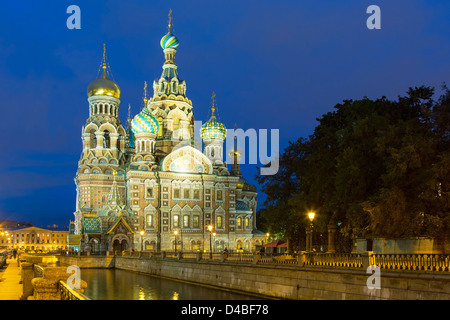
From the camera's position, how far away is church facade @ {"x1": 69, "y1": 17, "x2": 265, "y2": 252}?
57.0 metres

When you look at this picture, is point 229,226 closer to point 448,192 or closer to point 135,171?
point 135,171

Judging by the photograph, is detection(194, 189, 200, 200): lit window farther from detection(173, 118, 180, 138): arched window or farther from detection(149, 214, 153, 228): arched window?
detection(173, 118, 180, 138): arched window

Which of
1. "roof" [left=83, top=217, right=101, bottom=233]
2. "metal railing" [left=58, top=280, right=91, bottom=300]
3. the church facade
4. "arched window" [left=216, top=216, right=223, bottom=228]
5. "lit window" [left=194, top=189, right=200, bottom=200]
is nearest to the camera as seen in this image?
"metal railing" [left=58, top=280, right=91, bottom=300]

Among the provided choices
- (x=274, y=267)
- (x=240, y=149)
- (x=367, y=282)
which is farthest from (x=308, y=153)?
(x=240, y=149)

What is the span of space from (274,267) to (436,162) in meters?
8.89

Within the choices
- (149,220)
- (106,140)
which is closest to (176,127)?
(106,140)

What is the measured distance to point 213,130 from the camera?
6712 centimetres

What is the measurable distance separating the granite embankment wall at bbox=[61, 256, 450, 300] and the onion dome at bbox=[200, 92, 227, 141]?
2962 centimetres

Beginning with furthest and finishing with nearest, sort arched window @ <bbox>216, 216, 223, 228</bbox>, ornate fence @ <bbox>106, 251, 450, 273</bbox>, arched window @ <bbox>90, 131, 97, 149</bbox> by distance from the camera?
arched window @ <bbox>90, 131, 97, 149</bbox>
arched window @ <bbox>216, 216, 223, 228</bbox>
ornate fence @ <bbox>106, 251, 450, 273</bbox>

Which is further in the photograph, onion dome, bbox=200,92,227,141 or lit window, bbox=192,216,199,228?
onion dome, bbox=200,92,227,141

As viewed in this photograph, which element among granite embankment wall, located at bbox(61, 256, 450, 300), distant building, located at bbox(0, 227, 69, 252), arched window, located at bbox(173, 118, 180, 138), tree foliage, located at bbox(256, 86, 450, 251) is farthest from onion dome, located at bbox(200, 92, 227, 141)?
distant building, located at bbox(0, 227, 69, 252)

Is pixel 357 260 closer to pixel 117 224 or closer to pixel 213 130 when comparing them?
pixel 117 224

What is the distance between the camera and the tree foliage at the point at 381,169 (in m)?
22.1

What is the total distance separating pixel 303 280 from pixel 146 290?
40.2ft
